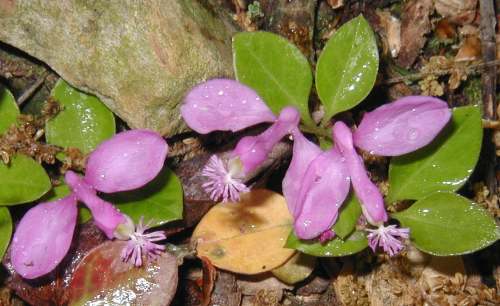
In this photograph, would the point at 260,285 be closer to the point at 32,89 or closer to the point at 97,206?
the point at 97,206

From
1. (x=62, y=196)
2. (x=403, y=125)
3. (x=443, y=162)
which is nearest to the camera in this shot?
(x=403, y=125)

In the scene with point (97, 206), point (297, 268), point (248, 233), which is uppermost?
point (97, 206)

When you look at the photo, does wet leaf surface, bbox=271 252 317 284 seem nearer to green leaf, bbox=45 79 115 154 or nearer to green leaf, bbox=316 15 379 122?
green leaf, bbox=316 15 379 122

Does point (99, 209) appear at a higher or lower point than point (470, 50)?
lower

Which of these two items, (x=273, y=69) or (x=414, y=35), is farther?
(x=414, y=35)

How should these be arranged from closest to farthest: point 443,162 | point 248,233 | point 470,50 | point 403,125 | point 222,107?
1. point 403,125
2. point 222,107
3. point 443,162
4. point 248,233
5. point 470,50

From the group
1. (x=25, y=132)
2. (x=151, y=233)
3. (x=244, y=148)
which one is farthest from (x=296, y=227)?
(x=25, y=132)

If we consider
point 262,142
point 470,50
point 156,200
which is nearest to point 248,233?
point 156,200
